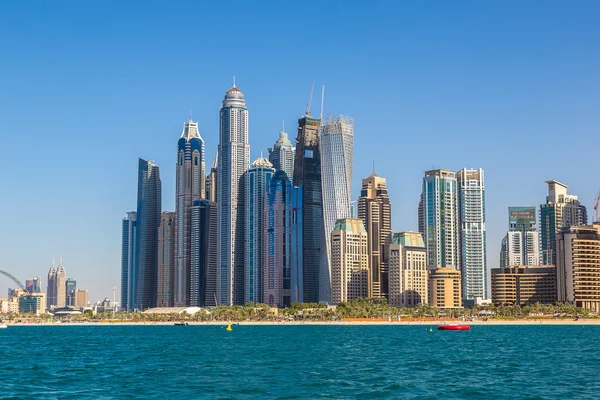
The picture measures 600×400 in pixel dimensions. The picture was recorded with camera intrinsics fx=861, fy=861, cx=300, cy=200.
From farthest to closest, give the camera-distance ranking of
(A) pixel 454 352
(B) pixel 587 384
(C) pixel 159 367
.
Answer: (A) pixel 454 352 < (C) pixel 159 367 < (B) pixel 587 384

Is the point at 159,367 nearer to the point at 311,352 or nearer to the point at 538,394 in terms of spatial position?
the point at 311,352

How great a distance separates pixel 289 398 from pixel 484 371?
112 feet

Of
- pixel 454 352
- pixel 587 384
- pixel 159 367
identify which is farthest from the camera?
pixel 454 352

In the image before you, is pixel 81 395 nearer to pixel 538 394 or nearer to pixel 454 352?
pixel 538 394

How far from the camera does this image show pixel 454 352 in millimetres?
140125

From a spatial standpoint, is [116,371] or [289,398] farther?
[116,371]

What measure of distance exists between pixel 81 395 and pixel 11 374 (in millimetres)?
26617

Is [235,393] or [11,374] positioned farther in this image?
[11,374]

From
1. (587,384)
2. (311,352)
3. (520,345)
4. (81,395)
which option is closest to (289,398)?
(81,395)

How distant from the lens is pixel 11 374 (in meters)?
105

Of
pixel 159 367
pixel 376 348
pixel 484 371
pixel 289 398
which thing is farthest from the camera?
pixel 376 348

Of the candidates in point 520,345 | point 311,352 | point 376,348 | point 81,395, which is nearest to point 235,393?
point 81,395

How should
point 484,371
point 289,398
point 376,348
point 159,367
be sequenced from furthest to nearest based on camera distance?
point 376,348, point 159,367, point 484,371, point 289,398

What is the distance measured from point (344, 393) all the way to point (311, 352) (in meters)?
60.4
